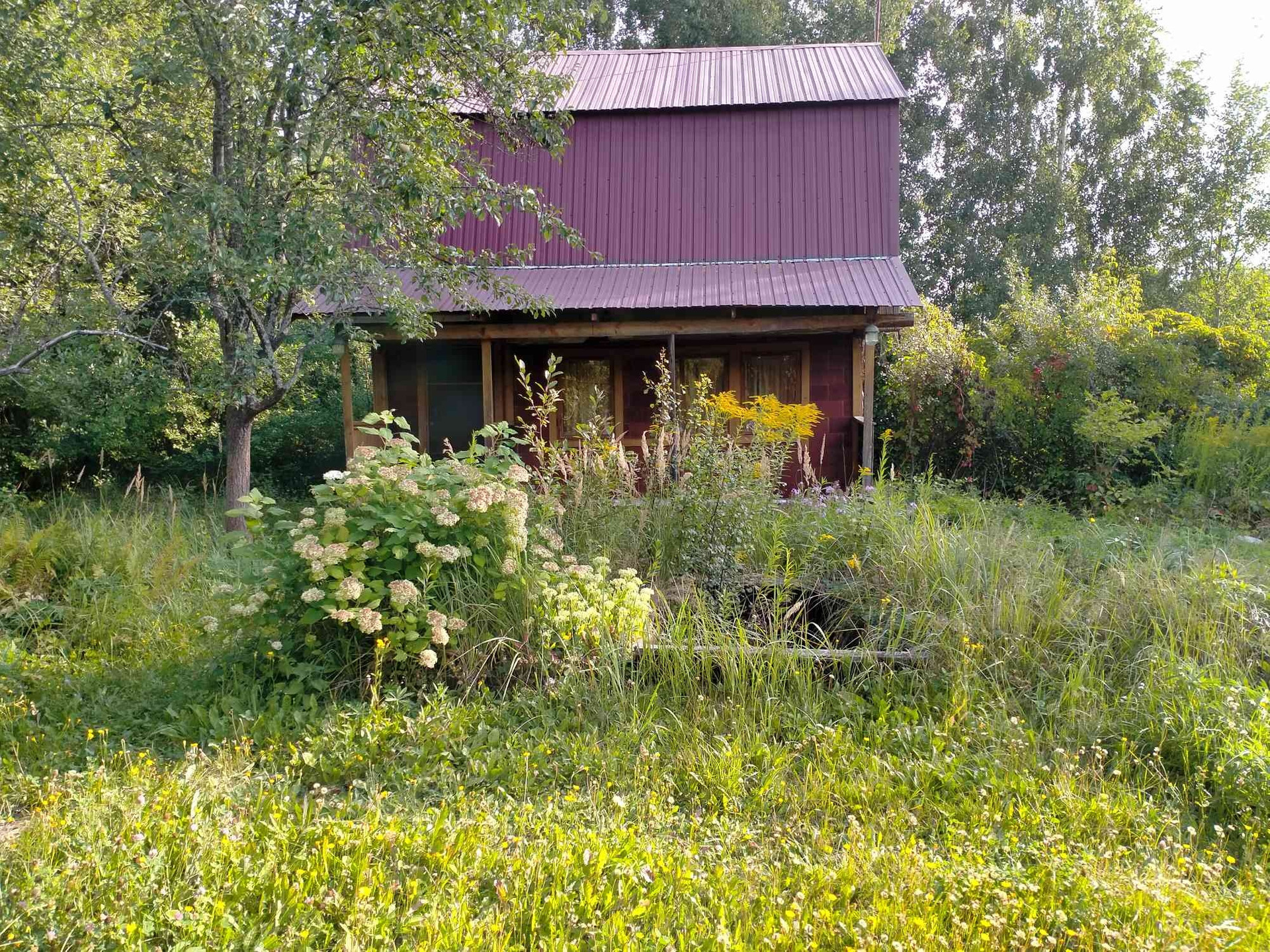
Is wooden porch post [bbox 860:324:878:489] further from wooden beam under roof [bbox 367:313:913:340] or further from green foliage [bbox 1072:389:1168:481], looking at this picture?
green foliage [bbox 1072:389:1168:481]

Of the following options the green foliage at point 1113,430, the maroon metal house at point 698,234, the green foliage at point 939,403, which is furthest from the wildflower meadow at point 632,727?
the maroon metal house at point 698,234

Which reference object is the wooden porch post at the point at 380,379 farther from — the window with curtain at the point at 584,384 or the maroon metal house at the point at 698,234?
the window with curtain at the point at 584,384

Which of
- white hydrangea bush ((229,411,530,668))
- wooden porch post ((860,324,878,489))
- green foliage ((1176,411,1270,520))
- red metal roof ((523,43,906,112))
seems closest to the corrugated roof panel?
wooden porch post ((860,324,878,489))

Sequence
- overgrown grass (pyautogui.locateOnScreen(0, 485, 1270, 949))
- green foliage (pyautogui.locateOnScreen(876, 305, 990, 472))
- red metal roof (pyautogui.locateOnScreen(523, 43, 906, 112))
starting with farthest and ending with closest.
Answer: red metal roof (pyautogui.locateOnScreen(523, 43, 906, 112)) → green foliage (pyautogui.locateOnScreen(876, 305, 990, 472)) → overgrown grass (pyautogui.locateOnScreen(0, 485, 1270, 949))

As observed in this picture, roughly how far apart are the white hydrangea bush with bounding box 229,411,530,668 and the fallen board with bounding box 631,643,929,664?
0.81 metres

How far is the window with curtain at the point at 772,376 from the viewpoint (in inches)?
454

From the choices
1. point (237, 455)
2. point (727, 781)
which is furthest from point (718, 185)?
point (727, 781)

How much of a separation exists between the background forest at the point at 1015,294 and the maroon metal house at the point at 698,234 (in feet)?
5.28

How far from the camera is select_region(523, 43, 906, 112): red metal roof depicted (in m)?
11.9

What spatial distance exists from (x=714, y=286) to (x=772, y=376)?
1.97 metres

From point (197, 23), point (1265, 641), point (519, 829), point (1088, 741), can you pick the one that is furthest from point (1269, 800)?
point (197, 23)

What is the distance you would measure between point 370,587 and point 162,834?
1.47 m

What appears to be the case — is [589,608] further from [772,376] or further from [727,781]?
[772,376]

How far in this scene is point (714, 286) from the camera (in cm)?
1018
